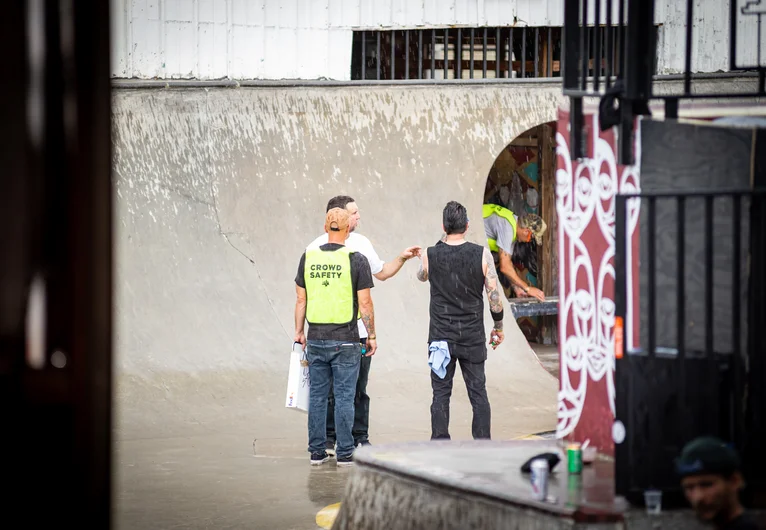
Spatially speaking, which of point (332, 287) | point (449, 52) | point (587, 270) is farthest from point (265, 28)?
point (587, 270)

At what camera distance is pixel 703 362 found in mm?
4199

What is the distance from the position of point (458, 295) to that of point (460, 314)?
126 millimetres

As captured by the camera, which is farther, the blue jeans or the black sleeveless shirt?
the blue jeans

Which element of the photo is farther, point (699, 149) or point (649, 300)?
point (699, 149)

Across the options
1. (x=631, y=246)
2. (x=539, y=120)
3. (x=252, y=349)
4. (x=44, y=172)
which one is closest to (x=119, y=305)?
(x=252, y=349)

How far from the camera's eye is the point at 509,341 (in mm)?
10508

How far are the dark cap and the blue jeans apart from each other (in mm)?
4111

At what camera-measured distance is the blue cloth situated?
7133 millimetres

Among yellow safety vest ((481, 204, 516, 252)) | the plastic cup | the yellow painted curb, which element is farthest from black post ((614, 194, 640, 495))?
yellow safety vest ((481, 204, 516, 252))

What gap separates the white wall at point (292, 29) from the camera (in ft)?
36.6

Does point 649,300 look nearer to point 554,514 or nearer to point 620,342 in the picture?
point 620,342

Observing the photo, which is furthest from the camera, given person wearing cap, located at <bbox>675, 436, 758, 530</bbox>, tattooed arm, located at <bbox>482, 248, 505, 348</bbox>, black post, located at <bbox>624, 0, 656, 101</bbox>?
tattooed arm, located at <bbox>482, 248, 505, 348</bbox>

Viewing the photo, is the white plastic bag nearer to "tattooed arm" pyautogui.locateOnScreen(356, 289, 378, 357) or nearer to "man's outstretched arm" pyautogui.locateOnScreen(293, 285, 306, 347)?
"man's outstretched arm" pyautogui.locateOnScreen(293, 285, 306, 347)

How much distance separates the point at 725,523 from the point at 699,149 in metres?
1.85
